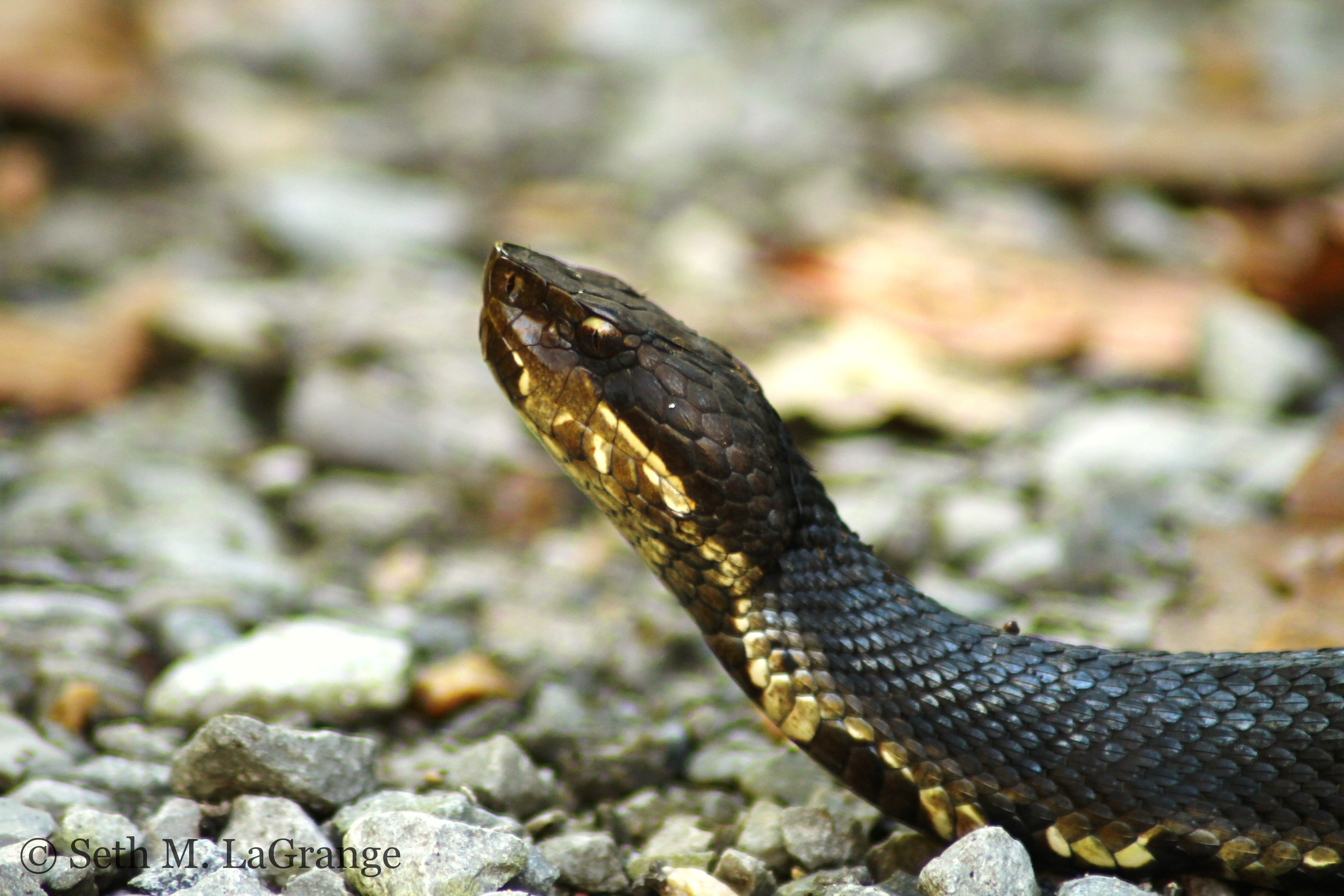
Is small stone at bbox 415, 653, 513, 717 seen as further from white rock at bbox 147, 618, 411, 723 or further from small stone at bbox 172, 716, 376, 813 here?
small stone at bbox 172, 716, 376, 813

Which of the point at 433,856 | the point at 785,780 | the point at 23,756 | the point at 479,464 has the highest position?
the point at 479,464

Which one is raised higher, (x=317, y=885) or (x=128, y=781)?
(x=128, y=781)

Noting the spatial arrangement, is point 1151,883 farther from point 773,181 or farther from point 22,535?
point 773,181

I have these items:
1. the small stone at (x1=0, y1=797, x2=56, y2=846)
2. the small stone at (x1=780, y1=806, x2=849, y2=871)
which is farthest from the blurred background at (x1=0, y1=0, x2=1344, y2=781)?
the small stone at (x1=780, y1=806, x2=849, y2=871)

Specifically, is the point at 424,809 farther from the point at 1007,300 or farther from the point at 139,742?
the point at 1007,300

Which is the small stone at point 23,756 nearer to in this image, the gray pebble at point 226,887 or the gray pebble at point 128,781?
the gray pebble at point 128,781

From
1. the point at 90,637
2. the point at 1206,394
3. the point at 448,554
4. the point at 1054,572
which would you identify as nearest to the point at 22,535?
the point at 90,637

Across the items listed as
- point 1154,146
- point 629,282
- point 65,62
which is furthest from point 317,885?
point 1154,146
